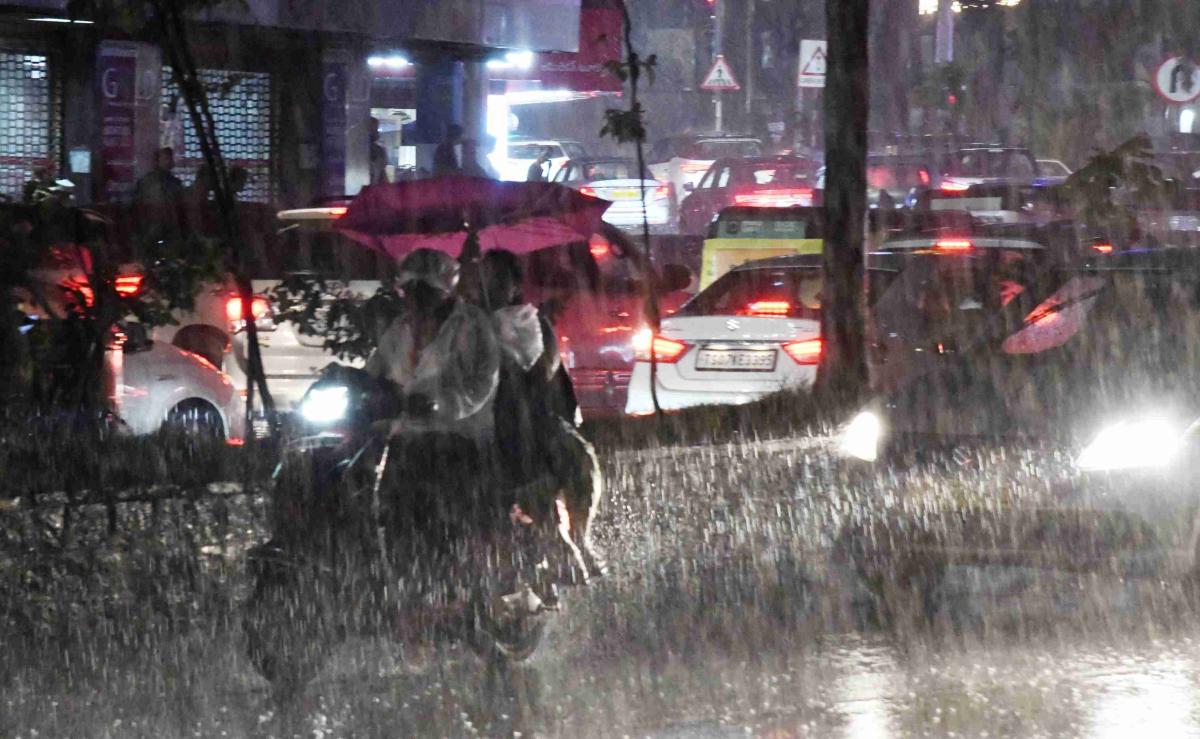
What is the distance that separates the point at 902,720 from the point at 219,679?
8.42 feet

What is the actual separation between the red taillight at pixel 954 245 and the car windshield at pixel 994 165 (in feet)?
57.5

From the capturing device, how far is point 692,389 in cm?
1280

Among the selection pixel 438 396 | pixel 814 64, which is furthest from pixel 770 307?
pixel 814 64

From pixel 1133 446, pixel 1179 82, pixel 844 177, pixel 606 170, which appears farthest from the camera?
pixel 606 170

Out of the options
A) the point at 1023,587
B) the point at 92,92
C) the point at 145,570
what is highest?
the point at 92,92

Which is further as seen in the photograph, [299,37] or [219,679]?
[299,37]

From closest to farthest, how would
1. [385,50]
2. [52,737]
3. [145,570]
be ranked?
1. [52,737]
2. [145,570]
3. [385,50]

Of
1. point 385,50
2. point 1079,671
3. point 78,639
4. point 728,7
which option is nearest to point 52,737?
point 78,639

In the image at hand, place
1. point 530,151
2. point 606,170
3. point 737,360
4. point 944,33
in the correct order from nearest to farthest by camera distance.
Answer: point 737,360, point 606,170, point 530,151, point 944,33

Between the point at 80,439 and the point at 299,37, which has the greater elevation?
the point at 299,37

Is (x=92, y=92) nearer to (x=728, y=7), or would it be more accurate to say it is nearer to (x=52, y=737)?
(x=52, y=737)

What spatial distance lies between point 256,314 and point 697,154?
96.4 ft

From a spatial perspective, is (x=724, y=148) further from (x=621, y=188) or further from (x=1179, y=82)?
(x=1179, y=82)

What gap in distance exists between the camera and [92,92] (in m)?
22.0
